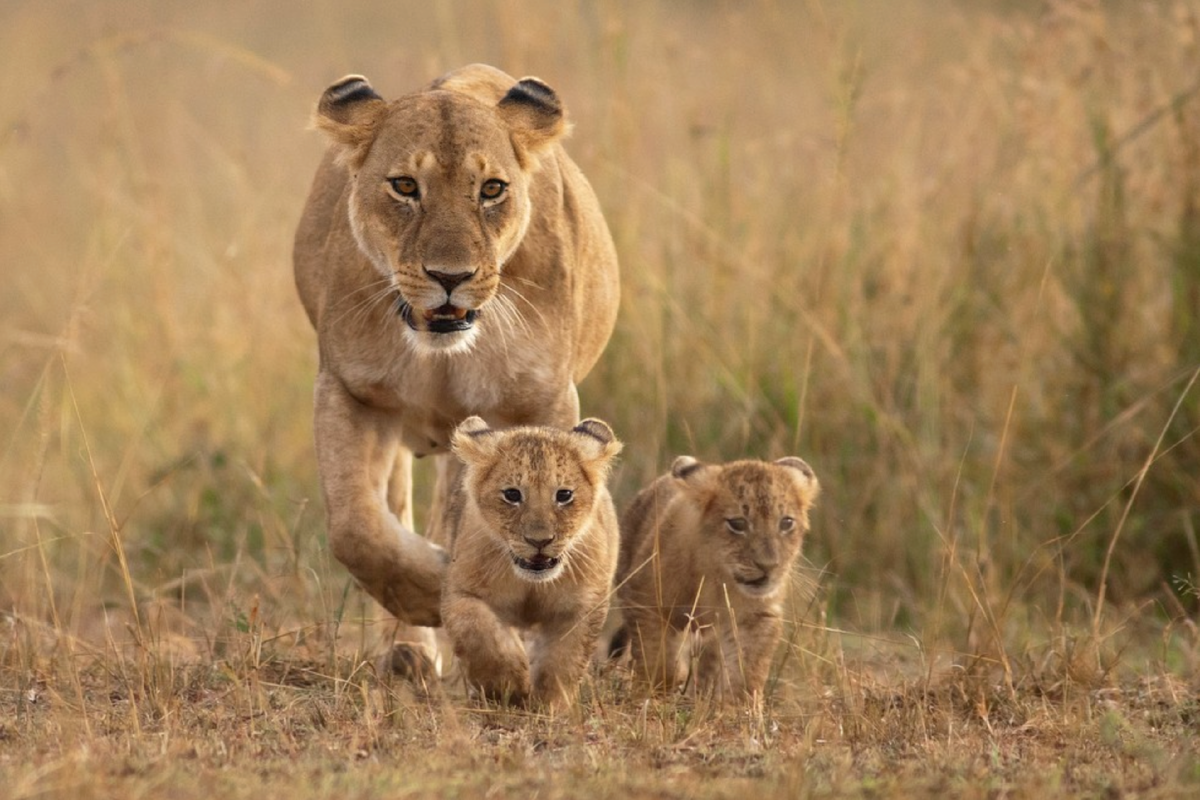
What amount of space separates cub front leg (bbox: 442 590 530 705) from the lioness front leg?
1.72 ft

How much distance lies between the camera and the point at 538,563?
500 centimetres

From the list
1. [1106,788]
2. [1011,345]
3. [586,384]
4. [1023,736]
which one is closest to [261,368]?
[586,384]

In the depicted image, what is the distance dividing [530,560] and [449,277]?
87 cm

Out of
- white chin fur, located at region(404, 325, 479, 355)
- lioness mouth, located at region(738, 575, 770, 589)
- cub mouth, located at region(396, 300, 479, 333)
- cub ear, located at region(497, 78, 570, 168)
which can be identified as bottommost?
lioness mouth, located at region(738, 575, 770, 589)

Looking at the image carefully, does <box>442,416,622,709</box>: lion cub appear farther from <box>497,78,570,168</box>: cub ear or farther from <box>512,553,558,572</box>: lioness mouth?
<box>497,78,570,168</box>: cub ear

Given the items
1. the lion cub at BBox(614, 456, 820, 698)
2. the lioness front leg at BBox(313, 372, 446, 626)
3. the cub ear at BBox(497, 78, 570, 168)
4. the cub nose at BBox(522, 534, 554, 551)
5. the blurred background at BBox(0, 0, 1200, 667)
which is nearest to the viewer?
the cub nose at BBox(522, 534, 554, 551)

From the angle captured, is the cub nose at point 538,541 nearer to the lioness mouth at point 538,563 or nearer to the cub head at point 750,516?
the lioness mouth at point 538,563

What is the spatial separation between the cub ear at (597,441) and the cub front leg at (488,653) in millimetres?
546

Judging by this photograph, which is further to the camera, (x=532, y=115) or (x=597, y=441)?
(x=532, y=115)

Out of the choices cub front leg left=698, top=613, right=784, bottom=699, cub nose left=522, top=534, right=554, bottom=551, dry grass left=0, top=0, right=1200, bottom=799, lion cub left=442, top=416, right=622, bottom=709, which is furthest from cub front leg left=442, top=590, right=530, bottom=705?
cub front leg left=698, top=613, right=784, bottom=699

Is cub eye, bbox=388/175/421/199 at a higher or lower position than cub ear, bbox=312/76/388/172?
lower

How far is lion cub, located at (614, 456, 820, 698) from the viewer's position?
18.0 ft

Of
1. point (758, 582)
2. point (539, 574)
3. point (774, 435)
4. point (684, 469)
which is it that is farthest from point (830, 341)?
point (539, 574)

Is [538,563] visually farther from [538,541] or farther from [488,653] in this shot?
[488,653]
